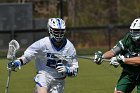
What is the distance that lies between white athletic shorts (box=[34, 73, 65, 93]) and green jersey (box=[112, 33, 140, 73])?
3.86 feet

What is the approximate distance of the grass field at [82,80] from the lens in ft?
47.3

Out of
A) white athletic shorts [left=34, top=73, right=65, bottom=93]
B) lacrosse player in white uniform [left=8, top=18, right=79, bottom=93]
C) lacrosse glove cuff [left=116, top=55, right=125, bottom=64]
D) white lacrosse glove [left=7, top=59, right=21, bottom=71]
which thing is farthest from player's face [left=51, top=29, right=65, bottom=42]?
lacrosse glove cuff [left=116, top=55, right=125, bottom=64]

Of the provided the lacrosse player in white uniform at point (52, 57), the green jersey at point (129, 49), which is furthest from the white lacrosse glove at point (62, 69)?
the green jersey at point (129, 49)

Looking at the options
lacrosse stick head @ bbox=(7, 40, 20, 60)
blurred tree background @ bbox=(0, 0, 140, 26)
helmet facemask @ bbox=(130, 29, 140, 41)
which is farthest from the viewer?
blurred tree background @ bbox=(0, 0, 140, 26)

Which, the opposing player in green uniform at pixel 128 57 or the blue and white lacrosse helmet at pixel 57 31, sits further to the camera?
the opposing player in green uniform at pixel 128 57

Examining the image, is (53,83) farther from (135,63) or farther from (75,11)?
(75,11)

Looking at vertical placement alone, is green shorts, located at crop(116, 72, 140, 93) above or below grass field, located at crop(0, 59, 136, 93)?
above

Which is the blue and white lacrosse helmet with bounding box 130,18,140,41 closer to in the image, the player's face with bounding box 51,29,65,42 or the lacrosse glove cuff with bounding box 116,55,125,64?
the lacrosse glove cuff with bounding box 116,55,125,64

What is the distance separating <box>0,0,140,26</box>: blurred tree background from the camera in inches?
1654

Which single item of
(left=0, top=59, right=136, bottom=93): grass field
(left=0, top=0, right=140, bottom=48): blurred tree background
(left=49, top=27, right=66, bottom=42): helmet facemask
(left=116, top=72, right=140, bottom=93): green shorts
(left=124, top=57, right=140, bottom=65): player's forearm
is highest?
(left=49, top=27, right=66, bottom=42): helmet facemask

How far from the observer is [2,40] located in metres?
25.5

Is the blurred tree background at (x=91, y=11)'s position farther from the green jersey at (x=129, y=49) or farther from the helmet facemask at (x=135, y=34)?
the helmet facemask at (x=135, y=34)

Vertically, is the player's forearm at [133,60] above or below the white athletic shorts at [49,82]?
above

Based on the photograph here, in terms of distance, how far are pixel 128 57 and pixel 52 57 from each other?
1273 millimetres
